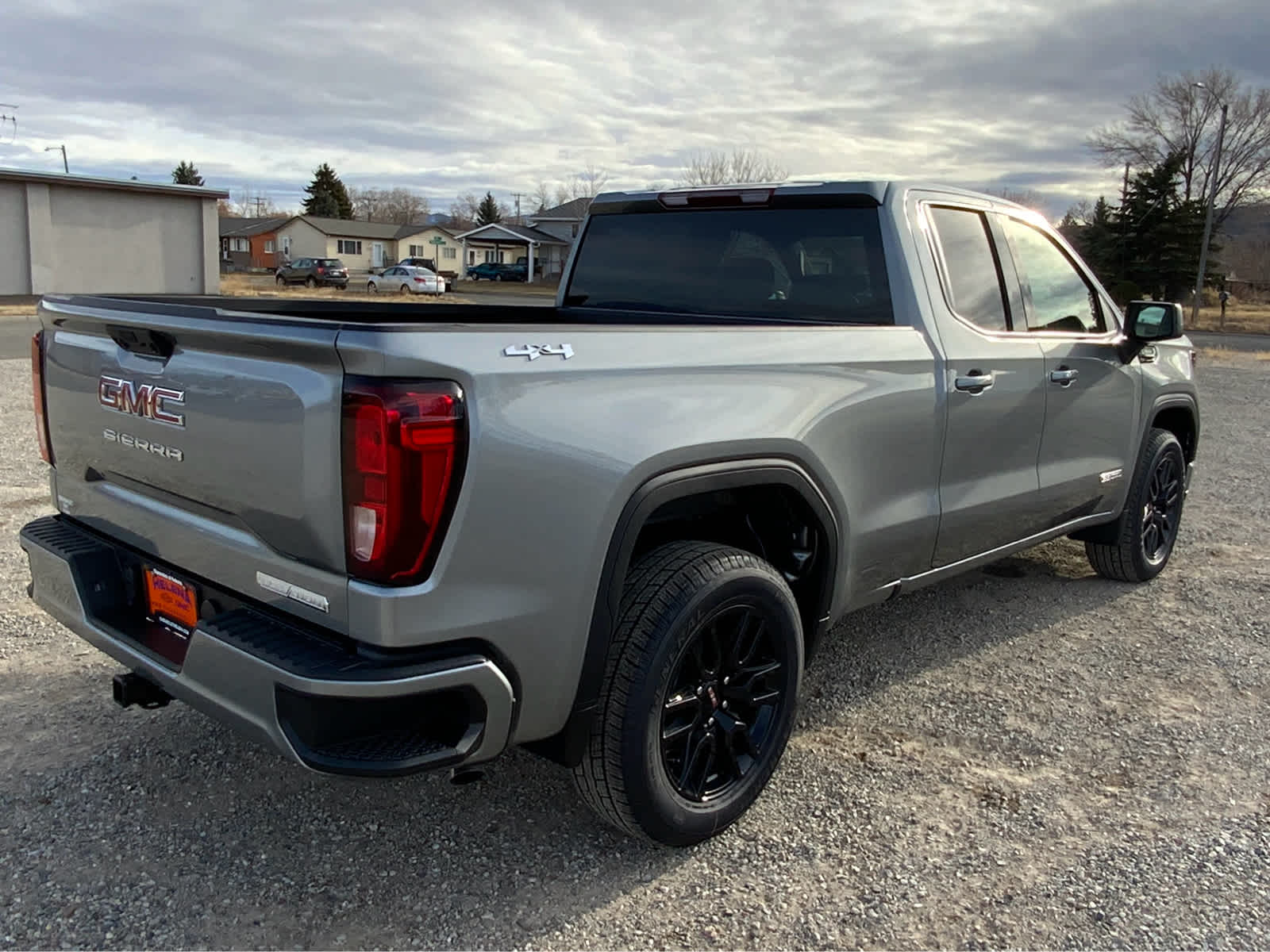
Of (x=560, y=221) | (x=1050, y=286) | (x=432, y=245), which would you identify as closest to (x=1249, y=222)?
(x=560, y=221)

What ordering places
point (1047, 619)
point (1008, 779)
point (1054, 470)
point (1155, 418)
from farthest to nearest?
point (1155, 418)
point (1047, 619)
point (1054, 470)
point (1008, 779)

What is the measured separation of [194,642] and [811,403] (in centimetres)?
181

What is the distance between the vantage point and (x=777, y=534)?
332 centimetres

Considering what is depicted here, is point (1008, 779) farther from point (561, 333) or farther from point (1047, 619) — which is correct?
point (561, 333)

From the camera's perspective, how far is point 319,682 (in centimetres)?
212

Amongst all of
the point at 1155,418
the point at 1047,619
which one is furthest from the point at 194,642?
the point at 1155,418

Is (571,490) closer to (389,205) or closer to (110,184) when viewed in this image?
(110,184)

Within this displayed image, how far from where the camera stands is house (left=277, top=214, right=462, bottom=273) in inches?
2881

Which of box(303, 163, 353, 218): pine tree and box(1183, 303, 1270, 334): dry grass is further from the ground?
box(303, 163, 353, 218): pine tree

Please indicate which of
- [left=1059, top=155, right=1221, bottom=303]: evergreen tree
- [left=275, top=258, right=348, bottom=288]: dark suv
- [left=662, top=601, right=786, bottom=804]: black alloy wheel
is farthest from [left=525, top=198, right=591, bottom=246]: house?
[left=662, top=601, right=786, bottom=804]: black alloy wheel

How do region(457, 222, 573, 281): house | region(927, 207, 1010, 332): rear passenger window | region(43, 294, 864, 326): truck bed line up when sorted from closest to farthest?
region(43, 294, 864, 326): truck bed, region(927, 207, 1010, 332): rear passenger window, region(457, 222, 573, 281): house

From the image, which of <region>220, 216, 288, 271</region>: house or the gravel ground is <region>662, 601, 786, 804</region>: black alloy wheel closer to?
the gravel ground

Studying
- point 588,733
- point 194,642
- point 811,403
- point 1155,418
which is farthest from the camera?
point 1155,418

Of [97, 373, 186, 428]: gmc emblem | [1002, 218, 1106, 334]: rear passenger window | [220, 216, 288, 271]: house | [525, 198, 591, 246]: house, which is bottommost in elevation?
[97, 373, 186, 428]: gmc emblem
